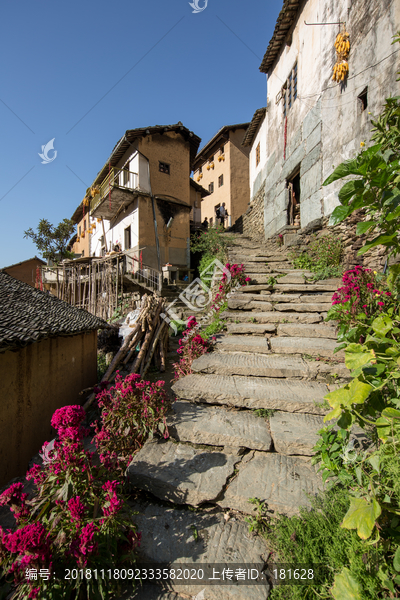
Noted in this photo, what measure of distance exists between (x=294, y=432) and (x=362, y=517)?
1.55m

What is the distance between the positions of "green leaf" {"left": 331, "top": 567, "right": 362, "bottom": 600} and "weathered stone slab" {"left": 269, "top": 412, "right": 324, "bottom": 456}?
1126 millimetres

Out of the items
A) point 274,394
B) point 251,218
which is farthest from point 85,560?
point 251,218

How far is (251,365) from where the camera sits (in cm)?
357

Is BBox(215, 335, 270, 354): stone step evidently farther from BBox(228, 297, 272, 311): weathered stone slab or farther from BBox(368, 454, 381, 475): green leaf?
BBox(368, 454, 381, 475): green leaf

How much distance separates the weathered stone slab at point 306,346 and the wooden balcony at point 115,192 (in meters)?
12.9

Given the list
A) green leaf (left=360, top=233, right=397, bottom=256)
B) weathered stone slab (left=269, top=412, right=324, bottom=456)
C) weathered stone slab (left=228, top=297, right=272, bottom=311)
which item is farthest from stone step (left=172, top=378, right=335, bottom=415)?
weathered stone slab (left=228, top=297, right=272, bottom=311)

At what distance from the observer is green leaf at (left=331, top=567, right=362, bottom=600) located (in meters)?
1.16

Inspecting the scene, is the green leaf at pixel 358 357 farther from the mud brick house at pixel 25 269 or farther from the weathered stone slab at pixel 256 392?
the mud brick house at pixel 25 269

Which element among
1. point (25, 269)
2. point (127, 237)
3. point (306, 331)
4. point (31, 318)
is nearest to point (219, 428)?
point (306, 331)

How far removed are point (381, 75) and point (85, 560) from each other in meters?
8.27

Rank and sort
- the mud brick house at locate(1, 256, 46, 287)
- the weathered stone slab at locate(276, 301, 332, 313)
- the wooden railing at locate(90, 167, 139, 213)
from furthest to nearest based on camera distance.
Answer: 1. the mud brick house at locate(1, 256, 46, 287)
2. the wooden railing at locate(90, 167, 139, 213)
3. the weathered stone slab at locate(276, 301, 332, 313)

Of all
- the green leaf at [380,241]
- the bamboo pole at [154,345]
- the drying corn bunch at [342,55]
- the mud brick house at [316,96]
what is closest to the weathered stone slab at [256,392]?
the green leaf at [380,241]

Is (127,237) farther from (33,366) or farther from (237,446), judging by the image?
(237,446)

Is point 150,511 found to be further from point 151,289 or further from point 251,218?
point 251,218
